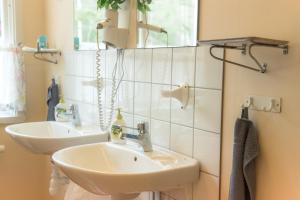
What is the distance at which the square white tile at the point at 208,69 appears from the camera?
142 cm

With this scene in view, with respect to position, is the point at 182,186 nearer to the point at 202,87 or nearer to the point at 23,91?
the point at 202,87

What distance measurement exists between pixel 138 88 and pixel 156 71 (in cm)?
19

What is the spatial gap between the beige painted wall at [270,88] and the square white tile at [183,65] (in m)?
0.18

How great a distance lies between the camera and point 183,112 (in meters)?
1.61

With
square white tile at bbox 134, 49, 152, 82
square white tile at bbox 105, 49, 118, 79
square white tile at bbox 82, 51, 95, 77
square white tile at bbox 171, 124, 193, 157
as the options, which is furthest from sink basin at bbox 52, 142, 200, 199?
square white tile at bbox 82, 51, 95, 77

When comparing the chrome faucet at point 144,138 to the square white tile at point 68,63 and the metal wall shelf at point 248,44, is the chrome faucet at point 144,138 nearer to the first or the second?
the metal wall shelf at point 248,44

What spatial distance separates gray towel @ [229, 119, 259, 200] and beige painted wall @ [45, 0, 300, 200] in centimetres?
4

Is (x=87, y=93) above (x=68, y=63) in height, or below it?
below

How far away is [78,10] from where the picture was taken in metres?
2.48

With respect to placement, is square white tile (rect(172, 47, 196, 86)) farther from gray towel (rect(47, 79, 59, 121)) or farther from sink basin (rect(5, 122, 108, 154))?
gray towel (rect(47, 79, 59, 121))

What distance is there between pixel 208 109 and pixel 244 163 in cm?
30

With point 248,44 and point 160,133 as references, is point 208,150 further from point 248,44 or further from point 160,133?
point 248,44

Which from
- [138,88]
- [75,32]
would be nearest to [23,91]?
[75,32]

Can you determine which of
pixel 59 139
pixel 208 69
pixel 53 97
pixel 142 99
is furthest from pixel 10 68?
pixel 208 69
